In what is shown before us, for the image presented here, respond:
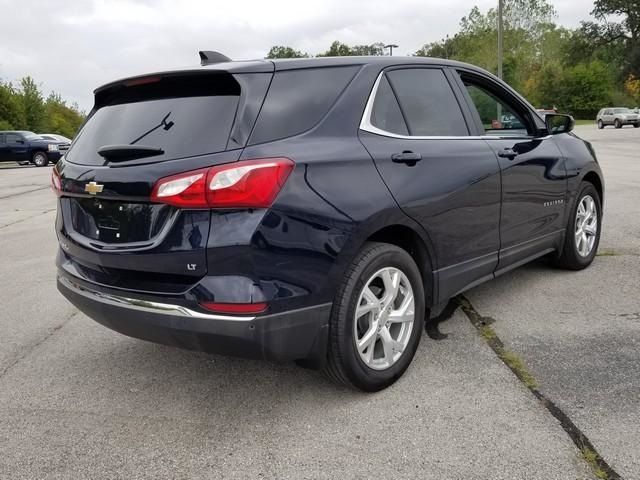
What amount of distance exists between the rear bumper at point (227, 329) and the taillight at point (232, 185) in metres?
0.47

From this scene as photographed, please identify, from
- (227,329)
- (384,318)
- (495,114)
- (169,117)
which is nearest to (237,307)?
(227,329)

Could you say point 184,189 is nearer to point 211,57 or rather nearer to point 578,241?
point 211,57

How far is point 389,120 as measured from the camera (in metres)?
3.17

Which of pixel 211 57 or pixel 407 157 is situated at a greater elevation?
pixel 211 57

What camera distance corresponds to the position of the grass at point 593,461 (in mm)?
2300

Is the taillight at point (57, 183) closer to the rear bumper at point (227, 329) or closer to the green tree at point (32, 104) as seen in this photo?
the rear bumper at point (227, 329)

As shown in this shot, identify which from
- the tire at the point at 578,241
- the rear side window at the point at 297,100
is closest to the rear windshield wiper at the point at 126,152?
the rear side window at the point at 297,100

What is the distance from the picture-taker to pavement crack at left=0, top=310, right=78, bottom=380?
3.60 metres

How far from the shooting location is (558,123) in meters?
4.84

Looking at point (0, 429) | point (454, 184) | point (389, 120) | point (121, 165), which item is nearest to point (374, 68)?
point (389, 120)

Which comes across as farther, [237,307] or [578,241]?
[578,241]

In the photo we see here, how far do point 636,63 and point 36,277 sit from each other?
54.9 metres

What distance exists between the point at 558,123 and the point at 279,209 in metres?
3.23

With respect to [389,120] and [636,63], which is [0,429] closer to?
[389,120]
